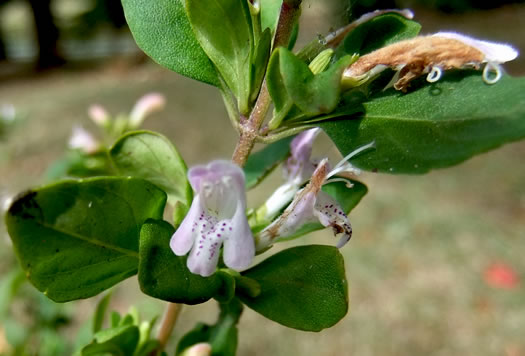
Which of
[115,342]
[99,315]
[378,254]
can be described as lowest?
[378,254]

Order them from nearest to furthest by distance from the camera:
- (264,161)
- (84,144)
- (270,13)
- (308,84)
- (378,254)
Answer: (308,84)
(270,13)
(264,161)
(84,144)
(378,254)

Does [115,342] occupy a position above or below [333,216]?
below

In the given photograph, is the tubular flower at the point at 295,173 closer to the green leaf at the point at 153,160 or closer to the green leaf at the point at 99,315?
the green leaf at the point at 153,160

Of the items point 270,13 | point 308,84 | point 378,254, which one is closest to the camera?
point 308,84

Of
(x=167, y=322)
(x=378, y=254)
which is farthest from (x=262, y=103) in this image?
(x=378, y=254)

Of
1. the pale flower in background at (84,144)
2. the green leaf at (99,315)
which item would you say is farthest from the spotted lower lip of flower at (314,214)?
the pale flower in background at (84,144)

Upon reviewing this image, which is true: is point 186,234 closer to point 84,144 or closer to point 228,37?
point 228,37

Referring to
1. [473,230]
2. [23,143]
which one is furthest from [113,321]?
[23,143]
